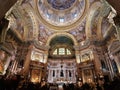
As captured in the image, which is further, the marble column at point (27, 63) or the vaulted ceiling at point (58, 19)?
the vaulted ceiling at point (58, 19)

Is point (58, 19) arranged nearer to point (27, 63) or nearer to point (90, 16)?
point (90, 16)

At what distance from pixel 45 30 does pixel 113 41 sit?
38.4 ft

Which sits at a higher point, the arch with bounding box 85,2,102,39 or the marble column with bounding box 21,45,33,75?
the arch with bounding box 85,2,102,39

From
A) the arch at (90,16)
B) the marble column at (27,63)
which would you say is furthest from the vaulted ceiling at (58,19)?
the marble column at (27,63)

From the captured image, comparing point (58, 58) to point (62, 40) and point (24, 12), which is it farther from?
point (24, 12)

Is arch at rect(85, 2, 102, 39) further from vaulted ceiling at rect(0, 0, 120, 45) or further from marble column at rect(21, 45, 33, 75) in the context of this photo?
marble column at rect(21, 45, 33, 75)

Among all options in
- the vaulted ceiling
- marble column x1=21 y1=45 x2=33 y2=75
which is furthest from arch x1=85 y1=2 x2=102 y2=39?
marble column x1=21 y1=45 x2=33 y2=75

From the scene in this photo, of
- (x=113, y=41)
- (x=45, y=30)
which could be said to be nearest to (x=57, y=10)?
(x=45, y=30)

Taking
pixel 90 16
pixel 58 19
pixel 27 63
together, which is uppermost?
pixel 58 19

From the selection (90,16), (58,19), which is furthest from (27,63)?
(90,16)

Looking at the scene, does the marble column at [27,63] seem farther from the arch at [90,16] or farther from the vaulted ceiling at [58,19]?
the arch at [90,16]

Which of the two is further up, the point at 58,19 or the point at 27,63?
the point at 58,19

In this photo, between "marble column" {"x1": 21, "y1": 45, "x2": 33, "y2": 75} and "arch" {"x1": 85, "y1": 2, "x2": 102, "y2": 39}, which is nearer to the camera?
"marble column" {"x1": 21, "y1": 45, "x2": 33, "y2": 75}

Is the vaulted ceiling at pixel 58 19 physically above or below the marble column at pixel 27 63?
above
